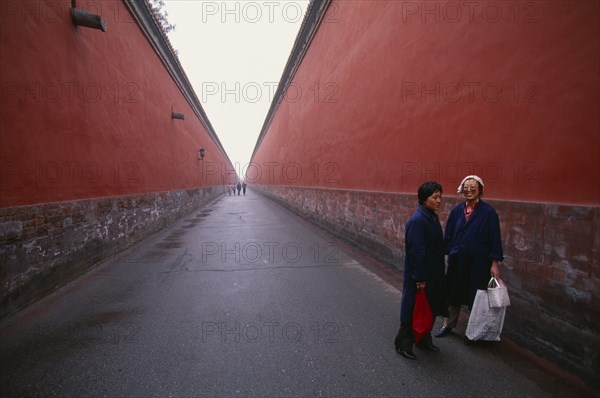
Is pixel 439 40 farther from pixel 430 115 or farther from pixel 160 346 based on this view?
pixel 160 346

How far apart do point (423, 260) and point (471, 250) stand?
636mm

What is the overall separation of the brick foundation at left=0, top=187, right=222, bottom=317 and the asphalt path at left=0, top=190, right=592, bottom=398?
225 millimetres

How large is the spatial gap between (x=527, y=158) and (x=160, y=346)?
4.01m

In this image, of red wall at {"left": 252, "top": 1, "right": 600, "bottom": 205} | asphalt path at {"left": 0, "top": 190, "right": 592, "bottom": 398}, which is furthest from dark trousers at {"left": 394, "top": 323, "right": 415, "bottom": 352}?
red wall at {"left": 252, "top": 1, "right": 600, "bottom": 205}

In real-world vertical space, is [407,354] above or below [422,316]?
below

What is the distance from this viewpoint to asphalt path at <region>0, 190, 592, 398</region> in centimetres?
207

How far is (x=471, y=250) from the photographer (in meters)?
2.59

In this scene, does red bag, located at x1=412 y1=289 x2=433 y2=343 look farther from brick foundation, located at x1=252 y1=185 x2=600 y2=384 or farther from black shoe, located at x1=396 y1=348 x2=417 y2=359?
brick foundation, located at x1=252 y1=185 x2=600 y2=384

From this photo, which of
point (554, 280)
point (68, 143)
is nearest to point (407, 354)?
point (554, 280)

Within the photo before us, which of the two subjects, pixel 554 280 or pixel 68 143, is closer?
pixel 554 280

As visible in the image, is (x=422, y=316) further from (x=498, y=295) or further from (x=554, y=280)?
(x=554, y=280)

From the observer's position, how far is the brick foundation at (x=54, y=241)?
3248 mm

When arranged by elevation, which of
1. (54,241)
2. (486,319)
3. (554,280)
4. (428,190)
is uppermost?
(428,190)

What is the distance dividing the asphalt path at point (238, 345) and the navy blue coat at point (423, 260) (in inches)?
19.6
